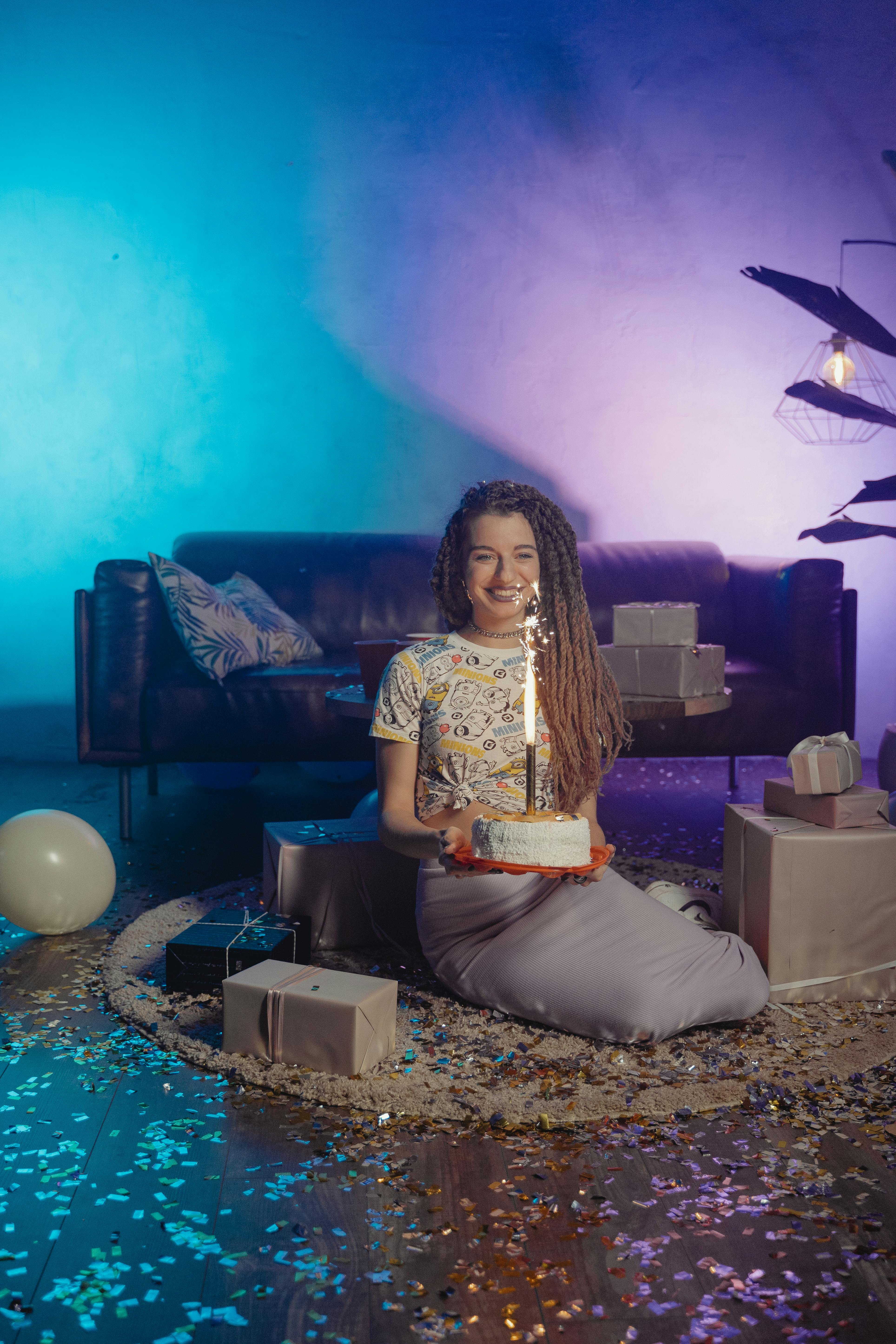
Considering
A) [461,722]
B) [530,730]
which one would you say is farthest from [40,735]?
[530,730]

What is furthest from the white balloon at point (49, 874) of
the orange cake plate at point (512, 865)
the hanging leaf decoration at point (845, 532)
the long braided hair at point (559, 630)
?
the hanging leaf decoration at point (845, 532)

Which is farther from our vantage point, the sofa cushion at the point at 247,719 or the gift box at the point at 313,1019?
the sofa cushion at the point at 247,719

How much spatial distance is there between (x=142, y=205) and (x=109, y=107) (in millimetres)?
402

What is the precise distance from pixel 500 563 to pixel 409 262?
118 inches

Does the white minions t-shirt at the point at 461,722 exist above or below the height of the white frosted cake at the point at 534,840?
above

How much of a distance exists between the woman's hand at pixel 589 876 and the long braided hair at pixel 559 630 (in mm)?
230

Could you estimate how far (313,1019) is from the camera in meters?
1.70

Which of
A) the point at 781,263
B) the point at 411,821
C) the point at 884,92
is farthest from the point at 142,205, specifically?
the point at 411,821

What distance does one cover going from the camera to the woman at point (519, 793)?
179cm

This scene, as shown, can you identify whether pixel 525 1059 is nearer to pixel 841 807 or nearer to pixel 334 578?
pixel 841 807

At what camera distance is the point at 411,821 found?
181cm

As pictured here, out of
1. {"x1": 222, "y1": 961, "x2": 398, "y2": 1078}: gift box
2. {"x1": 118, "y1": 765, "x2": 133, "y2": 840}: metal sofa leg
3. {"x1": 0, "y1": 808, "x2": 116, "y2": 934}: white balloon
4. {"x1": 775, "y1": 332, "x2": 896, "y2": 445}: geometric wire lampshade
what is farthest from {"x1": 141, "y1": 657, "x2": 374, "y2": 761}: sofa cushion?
{"x1": 775, "y1": 332, "x2": 896, "y2": 445}: geometric wire lampshade

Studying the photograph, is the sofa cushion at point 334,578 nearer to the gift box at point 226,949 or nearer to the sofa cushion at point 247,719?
the sofa cushion at point 247,719

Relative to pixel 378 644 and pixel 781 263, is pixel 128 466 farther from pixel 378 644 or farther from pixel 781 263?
pixel 781 263
